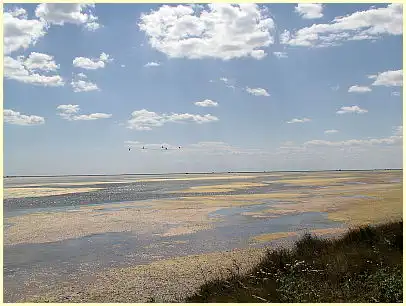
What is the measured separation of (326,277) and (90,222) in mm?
17258

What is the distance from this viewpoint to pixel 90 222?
24078mm

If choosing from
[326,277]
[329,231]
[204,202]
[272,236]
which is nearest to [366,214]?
[329,231]

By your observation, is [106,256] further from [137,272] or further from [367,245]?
[367,245]

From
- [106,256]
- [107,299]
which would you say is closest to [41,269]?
[106,256]

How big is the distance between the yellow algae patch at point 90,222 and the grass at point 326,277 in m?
10.3

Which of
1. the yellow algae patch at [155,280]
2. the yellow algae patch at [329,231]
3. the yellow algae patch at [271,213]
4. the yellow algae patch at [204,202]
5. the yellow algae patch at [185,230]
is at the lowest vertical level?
the yellow algae patch at [155,280]

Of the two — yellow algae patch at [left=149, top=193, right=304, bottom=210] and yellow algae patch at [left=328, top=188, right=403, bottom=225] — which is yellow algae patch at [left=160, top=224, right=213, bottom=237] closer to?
yellow algae patch at [left=328, top=188, right=403, bottom=225]

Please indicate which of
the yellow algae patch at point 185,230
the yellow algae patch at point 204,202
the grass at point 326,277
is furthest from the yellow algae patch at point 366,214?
the yellow algae patch at point 204,202

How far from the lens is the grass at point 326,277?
8195mm

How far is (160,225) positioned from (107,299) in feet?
37.9

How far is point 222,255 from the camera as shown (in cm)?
1484

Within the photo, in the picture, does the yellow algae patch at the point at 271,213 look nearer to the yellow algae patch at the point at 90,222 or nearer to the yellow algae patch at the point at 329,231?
the yellow algae patch at the point at 90,222

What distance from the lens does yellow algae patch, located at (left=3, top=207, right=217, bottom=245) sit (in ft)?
66.4

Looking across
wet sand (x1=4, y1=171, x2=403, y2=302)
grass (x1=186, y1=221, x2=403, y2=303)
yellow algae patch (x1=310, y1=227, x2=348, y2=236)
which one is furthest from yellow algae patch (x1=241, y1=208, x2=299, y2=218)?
grass (x1=186, y1=221, x2=403, y2=303)
